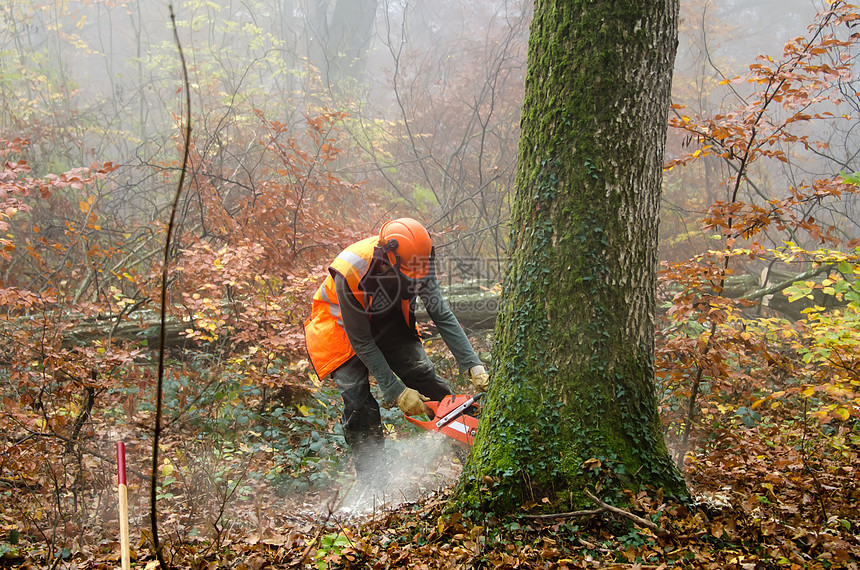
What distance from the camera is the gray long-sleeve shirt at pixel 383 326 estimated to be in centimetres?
379

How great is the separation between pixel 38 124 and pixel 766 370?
1256cm

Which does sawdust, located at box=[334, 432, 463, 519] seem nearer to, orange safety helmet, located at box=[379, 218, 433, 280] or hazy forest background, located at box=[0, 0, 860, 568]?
hazy forest background, located at box=[0, 0, 860, 568]

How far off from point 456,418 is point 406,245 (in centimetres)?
133

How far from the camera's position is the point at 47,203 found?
875 centimetres

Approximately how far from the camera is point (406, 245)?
3781 mm

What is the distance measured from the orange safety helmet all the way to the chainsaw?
3.34 feet

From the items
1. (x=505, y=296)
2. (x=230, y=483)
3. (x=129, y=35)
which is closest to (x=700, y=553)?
(x=505, y=296)

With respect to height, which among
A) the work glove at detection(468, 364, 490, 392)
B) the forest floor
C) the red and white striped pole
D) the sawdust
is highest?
the red and white striped pole

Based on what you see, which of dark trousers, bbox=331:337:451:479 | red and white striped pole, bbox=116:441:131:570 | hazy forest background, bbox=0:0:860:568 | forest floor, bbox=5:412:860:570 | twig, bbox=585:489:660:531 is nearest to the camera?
red and white striped pole, bbox=116:441:131:570

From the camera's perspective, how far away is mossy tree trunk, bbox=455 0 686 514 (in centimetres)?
265

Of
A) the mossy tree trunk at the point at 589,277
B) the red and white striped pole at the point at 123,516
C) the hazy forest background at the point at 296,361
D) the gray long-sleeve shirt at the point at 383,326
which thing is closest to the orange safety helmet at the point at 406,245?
the gray long-sleeve shirt at the point at 383,326

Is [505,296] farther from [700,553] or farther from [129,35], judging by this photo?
[129,35]

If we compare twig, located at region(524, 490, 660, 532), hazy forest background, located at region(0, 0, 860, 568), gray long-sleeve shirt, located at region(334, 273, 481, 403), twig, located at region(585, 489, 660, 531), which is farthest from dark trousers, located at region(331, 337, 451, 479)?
twig, located at region(585, 489, 660, 531)

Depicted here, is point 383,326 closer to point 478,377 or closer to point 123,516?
point 478,377
